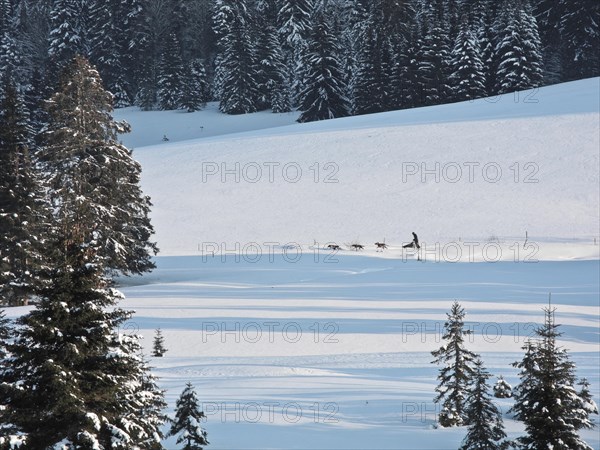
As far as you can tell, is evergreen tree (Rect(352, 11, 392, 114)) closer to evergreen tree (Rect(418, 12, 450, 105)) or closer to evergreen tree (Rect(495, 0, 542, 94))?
evergreen tree (Rect(418, 12, 450, 105))

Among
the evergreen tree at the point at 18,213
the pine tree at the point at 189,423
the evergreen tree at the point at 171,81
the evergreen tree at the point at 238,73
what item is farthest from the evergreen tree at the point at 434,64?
the pine tree at the point at 189,423

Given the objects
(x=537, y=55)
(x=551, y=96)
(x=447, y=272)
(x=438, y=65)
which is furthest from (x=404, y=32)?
(x=447, y=272)

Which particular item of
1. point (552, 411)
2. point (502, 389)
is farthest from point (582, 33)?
point (552, 411)

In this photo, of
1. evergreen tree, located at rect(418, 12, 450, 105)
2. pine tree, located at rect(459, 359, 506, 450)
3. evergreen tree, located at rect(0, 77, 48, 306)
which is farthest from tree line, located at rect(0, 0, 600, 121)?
pine tree, located at rect(459, 359, 506, 450)

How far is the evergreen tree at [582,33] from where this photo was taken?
70.9m

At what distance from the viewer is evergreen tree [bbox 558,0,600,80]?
70875 millimetres

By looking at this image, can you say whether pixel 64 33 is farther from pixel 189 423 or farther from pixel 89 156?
pixel 189 423

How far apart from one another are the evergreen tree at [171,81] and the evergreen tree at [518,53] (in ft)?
122

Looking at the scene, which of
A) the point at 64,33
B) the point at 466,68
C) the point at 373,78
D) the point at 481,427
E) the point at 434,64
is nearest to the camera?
Answer: the point at 481,427

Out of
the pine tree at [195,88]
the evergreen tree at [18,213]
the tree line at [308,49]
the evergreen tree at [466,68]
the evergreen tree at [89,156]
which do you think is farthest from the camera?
the pine tree at [195,88]

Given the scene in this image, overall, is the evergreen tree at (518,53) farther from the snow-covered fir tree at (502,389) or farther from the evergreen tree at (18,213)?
the snow-covered fir tree at (502,389)

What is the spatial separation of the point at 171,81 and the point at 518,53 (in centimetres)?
4158

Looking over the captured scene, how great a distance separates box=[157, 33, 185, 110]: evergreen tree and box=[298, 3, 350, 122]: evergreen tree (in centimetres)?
1839

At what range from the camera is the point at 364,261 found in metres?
29.8
